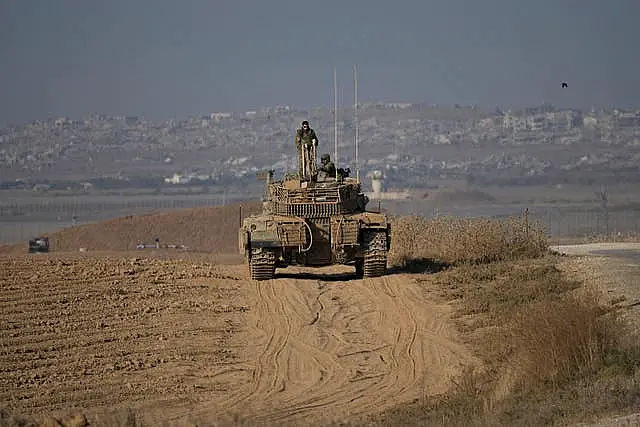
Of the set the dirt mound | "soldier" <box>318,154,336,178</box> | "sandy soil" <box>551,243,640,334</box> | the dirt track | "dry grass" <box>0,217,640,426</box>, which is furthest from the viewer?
the dirt mound

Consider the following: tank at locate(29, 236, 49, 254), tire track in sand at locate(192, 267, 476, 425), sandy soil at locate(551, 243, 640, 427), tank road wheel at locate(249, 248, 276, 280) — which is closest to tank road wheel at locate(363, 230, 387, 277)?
tire track in sand at locate(192, 267, 476, 425)

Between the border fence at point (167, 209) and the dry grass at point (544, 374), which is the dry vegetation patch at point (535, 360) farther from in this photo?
the border fence at point (167, 209)

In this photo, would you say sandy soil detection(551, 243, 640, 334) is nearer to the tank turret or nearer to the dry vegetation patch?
the dry vegetation patch

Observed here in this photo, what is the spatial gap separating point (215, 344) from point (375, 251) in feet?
22.4

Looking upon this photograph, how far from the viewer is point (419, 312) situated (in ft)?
73.0

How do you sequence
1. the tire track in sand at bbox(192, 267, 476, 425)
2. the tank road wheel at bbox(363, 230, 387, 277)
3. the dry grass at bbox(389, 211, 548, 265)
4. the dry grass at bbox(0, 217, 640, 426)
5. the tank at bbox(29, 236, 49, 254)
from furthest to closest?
the tank at bbox(29, 236, 49, 254), the dry grass at bbox(389, 211, 548, 265), the tank road wheel at bbox(363, 230, 387, 277), the tire track in sand at bbox(192, 267, 476, 425), the dry grass at bbox(0, 217, 640, 426)

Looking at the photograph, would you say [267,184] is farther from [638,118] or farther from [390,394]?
[638,118]

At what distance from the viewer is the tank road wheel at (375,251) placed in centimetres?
2541

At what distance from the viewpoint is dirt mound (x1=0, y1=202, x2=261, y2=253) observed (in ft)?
165

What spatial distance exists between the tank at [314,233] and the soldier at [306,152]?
77 centimetres

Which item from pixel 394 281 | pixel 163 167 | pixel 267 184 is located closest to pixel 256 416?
pixel 394 281

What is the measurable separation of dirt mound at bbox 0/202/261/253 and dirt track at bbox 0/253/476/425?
23.5m

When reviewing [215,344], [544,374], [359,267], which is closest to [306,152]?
[359,267]

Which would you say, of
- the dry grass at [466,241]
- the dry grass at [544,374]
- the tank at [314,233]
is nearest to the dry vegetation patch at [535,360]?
the dry grass at [544,374]
